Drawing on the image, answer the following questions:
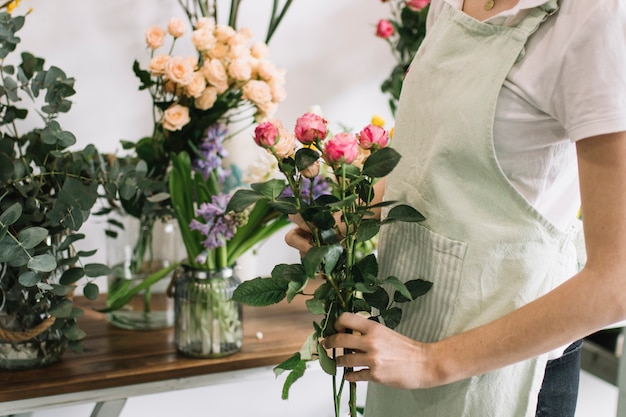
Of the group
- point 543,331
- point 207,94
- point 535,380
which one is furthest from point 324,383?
point 543,331

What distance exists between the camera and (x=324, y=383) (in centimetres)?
170

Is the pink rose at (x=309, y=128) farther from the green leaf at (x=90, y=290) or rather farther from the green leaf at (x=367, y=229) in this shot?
the green leaf at (x=90, y=290)

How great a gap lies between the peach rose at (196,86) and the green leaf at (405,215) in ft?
2.21

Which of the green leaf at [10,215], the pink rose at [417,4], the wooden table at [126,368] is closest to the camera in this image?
the green leaf at [10,215]

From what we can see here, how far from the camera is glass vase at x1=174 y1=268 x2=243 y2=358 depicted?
1.34m

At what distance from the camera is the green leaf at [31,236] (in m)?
1.11

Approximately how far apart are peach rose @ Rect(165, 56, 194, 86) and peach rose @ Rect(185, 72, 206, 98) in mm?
A: 11

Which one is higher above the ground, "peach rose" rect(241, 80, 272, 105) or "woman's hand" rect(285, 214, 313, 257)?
"peach rose" rect(241, 80, 272, 105)

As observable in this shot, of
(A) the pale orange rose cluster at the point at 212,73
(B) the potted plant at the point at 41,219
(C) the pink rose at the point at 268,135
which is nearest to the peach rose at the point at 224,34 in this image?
(A) the pale orange rose cluster at the point at 212,73

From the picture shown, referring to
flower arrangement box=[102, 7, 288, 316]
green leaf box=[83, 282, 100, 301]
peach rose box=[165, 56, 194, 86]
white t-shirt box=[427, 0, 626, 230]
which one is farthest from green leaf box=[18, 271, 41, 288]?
white t-shirt box=[427, 0, 626, 230]

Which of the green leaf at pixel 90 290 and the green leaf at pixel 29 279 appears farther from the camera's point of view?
the green leaf at pixel 90 290

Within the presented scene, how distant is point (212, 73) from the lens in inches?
53.5

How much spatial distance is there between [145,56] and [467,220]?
1145 millimetres

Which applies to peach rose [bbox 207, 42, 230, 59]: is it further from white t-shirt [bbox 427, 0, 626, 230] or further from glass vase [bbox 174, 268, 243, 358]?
white t-shirt [bbox 427, 0, 626, 230]
